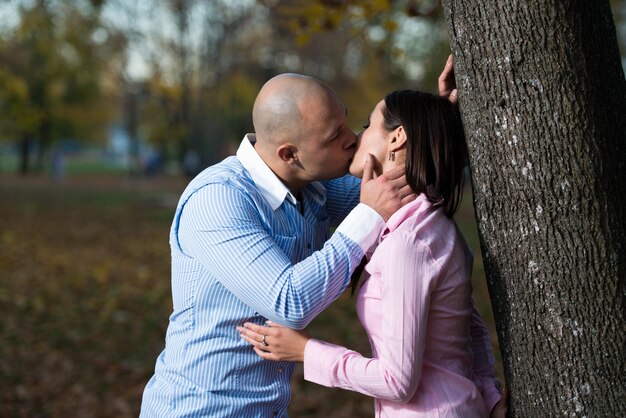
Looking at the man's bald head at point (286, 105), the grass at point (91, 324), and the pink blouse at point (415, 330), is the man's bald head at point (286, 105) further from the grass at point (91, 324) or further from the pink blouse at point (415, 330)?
the grass at point (91, 324)

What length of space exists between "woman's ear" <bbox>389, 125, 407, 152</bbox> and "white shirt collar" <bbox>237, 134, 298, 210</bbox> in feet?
1.30

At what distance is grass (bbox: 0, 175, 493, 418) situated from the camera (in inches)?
246

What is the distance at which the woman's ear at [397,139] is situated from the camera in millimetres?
2473

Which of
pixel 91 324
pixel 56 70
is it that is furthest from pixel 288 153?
pixel 56 70

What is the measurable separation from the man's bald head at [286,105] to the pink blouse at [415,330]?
50cm

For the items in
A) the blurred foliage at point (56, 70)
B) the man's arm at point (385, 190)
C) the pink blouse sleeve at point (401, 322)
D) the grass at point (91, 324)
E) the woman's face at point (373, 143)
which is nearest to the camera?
the pink blouse sleeve at point (401, 322)

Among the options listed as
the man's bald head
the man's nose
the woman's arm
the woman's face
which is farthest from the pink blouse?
the man's bald head

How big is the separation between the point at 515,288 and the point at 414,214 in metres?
0.37

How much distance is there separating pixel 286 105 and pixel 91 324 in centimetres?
654

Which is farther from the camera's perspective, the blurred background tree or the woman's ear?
the blurred background tree

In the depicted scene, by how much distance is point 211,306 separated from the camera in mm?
2539

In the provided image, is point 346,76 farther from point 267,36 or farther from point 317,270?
point 317,270

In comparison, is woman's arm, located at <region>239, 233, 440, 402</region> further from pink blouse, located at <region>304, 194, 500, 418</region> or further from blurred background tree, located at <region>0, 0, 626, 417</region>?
blurred background tree, located at <region>0, 0, 626, 417</region>

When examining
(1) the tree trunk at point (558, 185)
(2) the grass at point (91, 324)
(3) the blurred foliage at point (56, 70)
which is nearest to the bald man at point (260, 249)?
(1) the tree trunk at point (558, 185)
